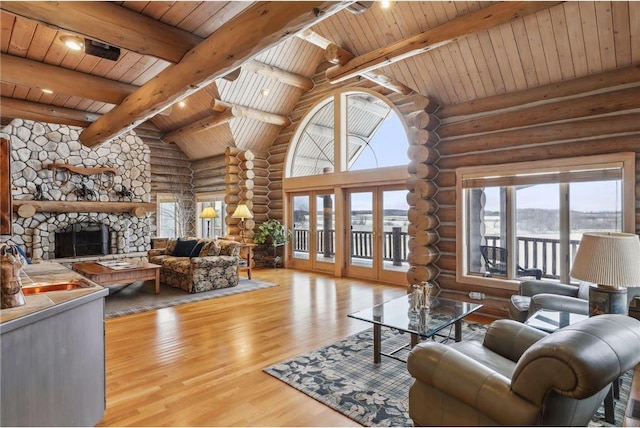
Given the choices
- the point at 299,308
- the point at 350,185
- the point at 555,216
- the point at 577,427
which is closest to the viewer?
the point at 577,427

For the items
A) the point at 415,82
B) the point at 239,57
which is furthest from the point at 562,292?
the point at 239,57

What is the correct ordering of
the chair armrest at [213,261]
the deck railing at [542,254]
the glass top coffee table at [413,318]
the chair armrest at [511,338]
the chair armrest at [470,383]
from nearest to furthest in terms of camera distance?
the chair armrest at [470,383]
the chair armrest at [511,338]
the glass top coffee table at [413,318]
the deck railing at [542,254]
the chair armrest at [213,261]

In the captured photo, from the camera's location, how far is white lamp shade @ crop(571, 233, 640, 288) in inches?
90.6

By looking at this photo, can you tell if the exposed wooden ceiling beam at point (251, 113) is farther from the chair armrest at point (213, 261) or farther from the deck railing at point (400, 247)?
the chair armrest at point (213, 261)

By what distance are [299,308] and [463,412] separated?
10.8 feet

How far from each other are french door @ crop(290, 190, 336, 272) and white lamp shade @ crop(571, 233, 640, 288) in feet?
17.7

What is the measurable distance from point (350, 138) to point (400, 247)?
2452 millimetres

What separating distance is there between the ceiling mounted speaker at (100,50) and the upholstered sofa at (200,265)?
338 centimetres

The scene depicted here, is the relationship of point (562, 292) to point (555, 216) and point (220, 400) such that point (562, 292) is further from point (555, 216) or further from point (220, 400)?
point (220, 400)

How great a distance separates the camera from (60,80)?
363 cm

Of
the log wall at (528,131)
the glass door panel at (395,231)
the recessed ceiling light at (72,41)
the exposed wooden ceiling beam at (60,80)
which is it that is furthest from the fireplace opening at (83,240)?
the log wall at (528,131)

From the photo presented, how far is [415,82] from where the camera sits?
5039 mm

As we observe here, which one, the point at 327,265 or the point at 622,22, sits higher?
the point at 622,22

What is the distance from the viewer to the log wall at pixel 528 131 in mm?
3723
